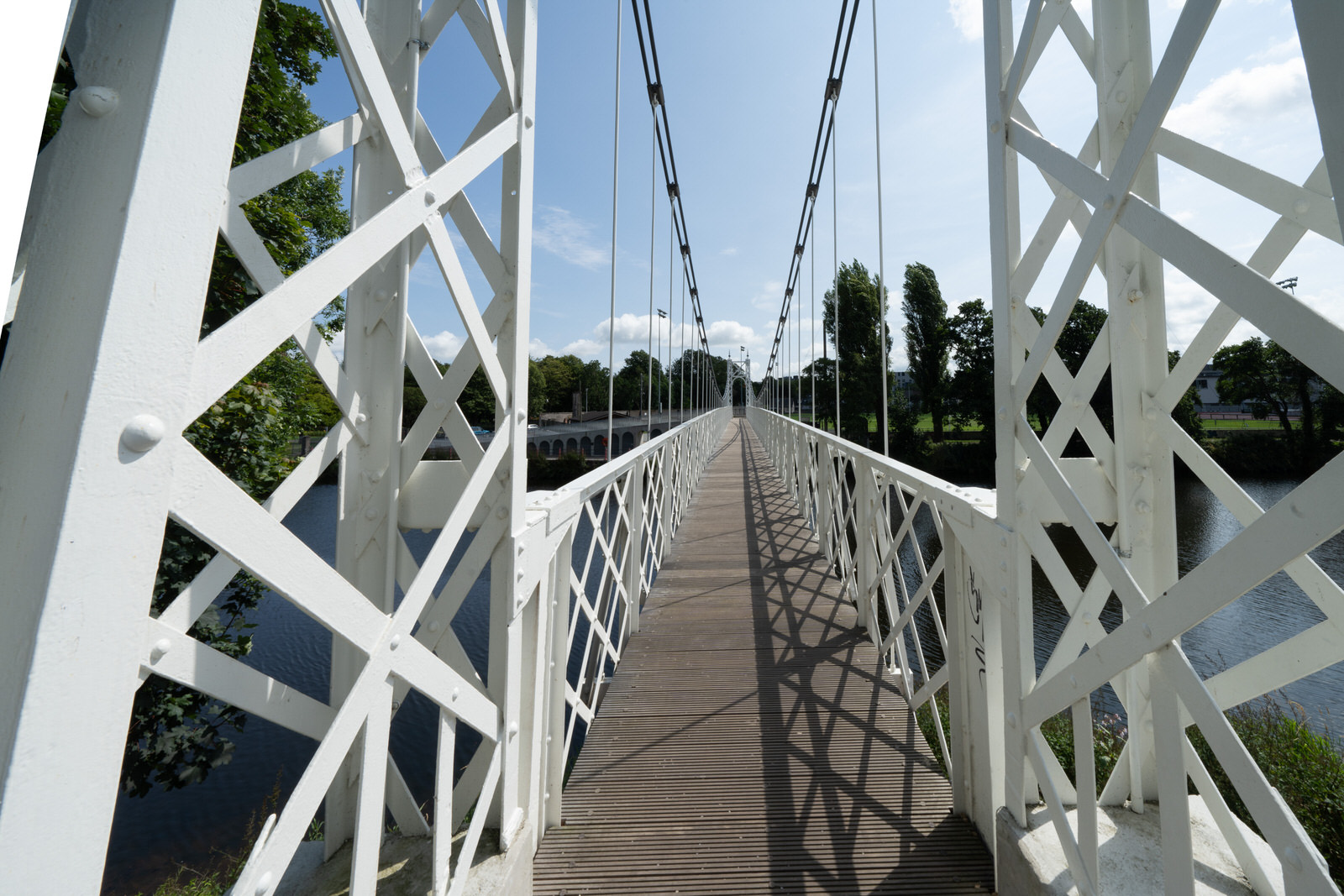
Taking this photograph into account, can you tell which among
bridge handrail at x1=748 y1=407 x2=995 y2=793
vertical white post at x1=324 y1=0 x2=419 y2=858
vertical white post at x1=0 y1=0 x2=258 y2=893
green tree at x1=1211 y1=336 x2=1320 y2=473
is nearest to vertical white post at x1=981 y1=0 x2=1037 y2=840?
bridge handrail at x1=748 y1=407 x2=995 y2=793

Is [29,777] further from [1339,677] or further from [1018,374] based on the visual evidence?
[1339,677]

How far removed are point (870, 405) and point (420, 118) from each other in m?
24.3

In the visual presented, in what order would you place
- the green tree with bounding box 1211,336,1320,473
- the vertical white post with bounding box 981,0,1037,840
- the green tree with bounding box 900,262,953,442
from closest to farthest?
1. the vertical white post with bounding box 981,0,1037,840
2. the green tree with bounding box 1211,336,1320,473
3. the green tree with bounding box 900,262,953,442

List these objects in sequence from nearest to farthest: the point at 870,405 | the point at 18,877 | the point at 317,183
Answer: the point at 18,877, the point at 317,183, the point at 870,405

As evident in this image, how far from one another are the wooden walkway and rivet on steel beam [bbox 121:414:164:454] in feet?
5.17

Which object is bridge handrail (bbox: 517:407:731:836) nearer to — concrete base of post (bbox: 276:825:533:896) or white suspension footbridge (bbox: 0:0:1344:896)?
white suspension footbridge (bbox: 0:0:1344:896)

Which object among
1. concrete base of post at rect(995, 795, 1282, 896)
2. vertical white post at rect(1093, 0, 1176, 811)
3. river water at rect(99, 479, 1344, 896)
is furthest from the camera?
river water at rect(99, 479, 1344, 896)

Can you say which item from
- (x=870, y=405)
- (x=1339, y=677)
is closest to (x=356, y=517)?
(x=1339, y=677)

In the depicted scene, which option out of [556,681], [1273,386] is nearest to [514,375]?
[556,681]

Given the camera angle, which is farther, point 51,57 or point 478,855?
point 478,855

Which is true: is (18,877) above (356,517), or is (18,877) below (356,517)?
below

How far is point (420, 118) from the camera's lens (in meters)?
1.25

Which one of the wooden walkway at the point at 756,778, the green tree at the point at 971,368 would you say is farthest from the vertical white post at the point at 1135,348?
the green tree at the point at 971,368

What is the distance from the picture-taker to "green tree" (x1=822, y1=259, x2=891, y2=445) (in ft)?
75.9
